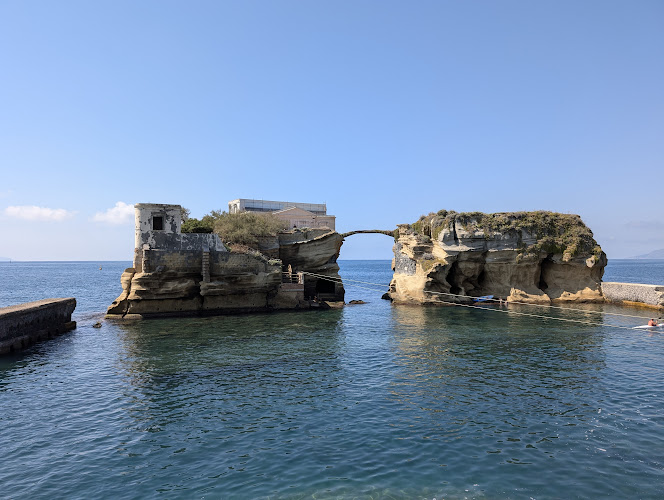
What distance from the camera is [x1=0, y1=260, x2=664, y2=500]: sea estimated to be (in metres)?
9.36

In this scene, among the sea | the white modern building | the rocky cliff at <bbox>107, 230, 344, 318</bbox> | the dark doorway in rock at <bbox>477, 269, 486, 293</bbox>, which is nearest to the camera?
the sea

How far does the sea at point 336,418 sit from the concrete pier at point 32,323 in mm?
1229

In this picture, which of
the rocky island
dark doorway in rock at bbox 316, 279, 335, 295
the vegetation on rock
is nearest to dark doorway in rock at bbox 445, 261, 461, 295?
the rocky island

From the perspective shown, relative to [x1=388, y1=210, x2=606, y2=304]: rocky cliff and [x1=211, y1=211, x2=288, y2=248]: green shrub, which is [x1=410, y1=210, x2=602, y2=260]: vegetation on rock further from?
[x1=211, y1=211, x2=288, y2=248]: green shrub

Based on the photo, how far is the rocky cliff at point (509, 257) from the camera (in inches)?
1597

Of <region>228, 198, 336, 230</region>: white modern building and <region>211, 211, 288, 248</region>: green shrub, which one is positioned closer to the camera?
<region>211, 211, 288, 248</region>: green shrub

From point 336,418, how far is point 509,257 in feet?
109

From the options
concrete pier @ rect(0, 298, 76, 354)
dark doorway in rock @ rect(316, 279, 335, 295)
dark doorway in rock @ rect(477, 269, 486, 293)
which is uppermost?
dark doorway in rock @ rect(477, 269, 486, 293)

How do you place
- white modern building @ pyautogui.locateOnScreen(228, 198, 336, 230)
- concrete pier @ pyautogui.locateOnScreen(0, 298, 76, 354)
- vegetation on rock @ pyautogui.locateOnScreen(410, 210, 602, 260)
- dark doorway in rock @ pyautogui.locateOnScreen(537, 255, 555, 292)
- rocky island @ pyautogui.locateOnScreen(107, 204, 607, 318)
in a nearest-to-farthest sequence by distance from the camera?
1. concrete pier @ pyautogui.locateOnScreen(0, 298, 76, 354)
2. rocky island @ pyautogui.locateOnScreen(107, 204, 607, 318)
3. vegetation on rock @ pyautogui.locateOnScreen(410, 210, 602, 260)
4. dark doorway in rock @ pyautogui.locateOnScreen(537, 255, 555, 292)
5. white modern building @ pyautogui.locateOnScreen(228, 198, 336, 230)

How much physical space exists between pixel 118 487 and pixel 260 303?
88.9 ft

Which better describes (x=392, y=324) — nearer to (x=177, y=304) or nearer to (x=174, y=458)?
(x=177, y=304)

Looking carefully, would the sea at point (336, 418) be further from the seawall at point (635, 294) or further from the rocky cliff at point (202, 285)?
the seawall at point (635, 294)

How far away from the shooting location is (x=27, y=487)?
941cm

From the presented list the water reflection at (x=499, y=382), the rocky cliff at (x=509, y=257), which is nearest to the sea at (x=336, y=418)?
the water reflection at (x=499, y=382)
